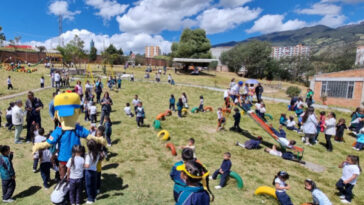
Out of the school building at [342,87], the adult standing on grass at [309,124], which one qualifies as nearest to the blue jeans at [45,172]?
the adult standing on grass at [309,124]

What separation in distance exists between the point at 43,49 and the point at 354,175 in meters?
59.7

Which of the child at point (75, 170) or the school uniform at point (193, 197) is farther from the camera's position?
the child at point (75, 170)

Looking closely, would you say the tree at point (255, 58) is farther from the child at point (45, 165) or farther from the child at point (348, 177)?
the child at point (45, 165)

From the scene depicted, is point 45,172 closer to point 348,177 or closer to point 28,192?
point 28,192

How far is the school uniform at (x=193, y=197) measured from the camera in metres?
2.78

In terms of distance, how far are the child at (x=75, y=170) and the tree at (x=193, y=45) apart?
48.8 meters

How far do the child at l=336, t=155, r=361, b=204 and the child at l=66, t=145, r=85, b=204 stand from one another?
282 inches

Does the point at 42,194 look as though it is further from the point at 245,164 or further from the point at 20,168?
the point at 245,164

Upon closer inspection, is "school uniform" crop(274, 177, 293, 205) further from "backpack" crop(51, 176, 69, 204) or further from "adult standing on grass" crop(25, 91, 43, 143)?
"adult standing on grass" crop(25, 91, 43, 143)

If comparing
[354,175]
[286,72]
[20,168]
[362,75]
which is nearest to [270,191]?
[354,175]

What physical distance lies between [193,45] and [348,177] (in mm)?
48482

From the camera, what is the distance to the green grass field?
5906 millimetres

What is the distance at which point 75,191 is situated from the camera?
Answer: 4.85m

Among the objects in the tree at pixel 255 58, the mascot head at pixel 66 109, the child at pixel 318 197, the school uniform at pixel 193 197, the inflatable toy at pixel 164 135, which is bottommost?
the inflatable toy at pixel 164 135
